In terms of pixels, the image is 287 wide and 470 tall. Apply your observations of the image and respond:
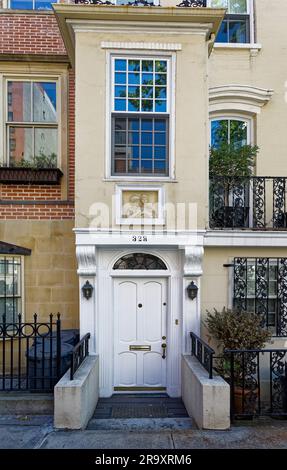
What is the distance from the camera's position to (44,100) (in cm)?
763

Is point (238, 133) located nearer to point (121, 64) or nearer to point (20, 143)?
point (121, 64)

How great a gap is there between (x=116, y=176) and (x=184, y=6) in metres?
3.19

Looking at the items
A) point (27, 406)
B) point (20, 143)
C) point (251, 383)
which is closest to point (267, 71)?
point (20, 143)

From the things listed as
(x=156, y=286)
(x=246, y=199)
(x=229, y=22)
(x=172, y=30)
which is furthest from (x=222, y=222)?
(x=229, y=22)

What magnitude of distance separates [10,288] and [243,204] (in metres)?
4.99

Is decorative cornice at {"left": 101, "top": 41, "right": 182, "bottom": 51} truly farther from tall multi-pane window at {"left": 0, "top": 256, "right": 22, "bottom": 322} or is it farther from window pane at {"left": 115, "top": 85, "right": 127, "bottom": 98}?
tall multi-pane window at {"left": 0, "top": 256, "right": 22, "bottom": 322}

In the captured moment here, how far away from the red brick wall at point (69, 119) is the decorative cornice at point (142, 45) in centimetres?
166

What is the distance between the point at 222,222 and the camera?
6.76 m

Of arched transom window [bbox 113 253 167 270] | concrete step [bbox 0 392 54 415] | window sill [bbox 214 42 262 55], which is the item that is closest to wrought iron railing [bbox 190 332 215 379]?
arched transom window [bbox 113 253 167 270]

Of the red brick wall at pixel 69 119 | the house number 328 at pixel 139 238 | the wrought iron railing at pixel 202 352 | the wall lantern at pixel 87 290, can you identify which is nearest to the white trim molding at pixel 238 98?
the red brick wall at pixel 69 119

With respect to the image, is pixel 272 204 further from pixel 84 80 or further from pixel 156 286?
pixel 84 80

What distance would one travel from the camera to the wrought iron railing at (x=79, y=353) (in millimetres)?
5035

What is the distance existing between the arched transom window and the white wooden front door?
0.86 ft

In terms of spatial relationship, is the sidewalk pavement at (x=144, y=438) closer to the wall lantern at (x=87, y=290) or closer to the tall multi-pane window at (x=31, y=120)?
the wall lantern at (x=87, y=290)
